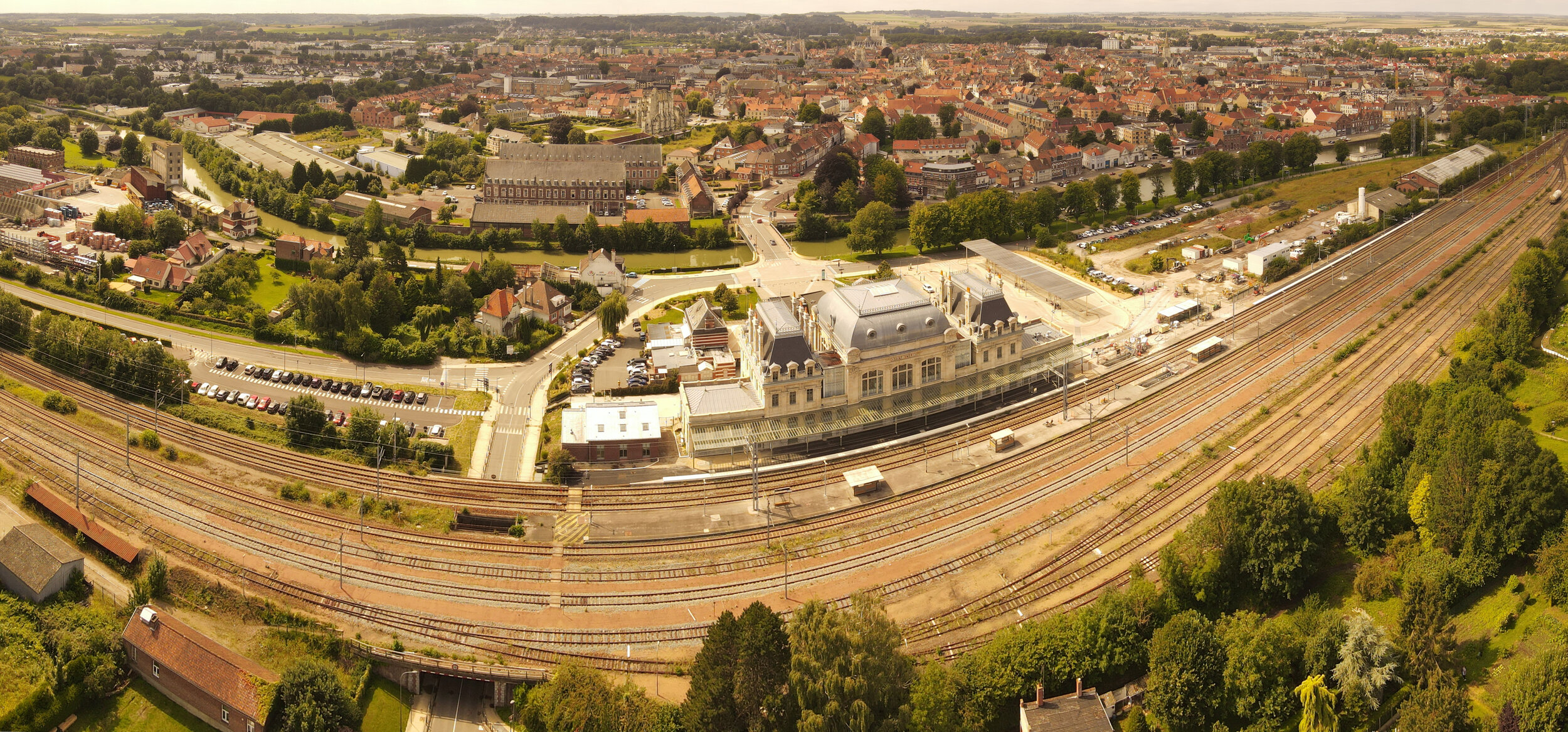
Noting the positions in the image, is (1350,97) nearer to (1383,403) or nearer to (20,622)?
(1383,403)

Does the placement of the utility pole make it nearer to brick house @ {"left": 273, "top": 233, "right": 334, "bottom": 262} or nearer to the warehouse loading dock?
the warehouse loading dock

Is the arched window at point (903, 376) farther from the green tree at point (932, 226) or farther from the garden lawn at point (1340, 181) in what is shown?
the garden lawn at point (1340, 181)

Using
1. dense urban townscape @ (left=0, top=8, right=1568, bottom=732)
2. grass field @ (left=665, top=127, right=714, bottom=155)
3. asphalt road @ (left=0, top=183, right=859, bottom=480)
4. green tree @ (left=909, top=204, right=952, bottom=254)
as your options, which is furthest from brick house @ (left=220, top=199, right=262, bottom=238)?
green tree @ (left=909, top=204, right=952, bottom=254)

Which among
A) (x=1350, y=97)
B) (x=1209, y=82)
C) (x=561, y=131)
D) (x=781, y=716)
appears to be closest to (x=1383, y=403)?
(x=781, y=716)

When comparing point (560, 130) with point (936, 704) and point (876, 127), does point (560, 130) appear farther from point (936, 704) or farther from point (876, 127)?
point (936, 704)

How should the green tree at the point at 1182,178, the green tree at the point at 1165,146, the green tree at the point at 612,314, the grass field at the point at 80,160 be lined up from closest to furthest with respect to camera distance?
1. the green tree at the point at 612,314
2. the green tree at the point at 1182,178
3. the grass field at the point at 80,160
4. the green tree at the point at 1165,146

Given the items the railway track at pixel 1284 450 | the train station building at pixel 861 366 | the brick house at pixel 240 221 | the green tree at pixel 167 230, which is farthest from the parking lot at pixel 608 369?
the green tree at pixel 167 230
